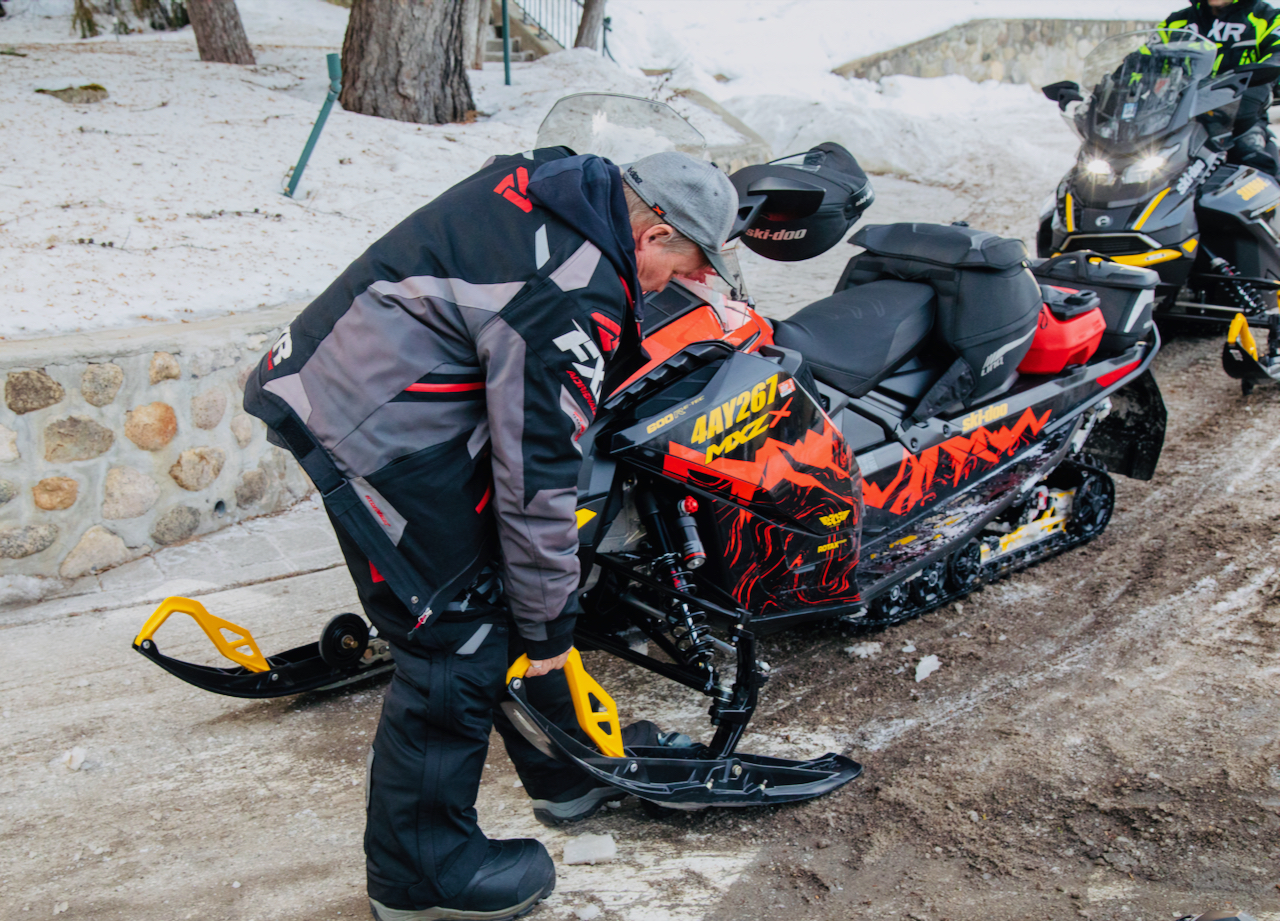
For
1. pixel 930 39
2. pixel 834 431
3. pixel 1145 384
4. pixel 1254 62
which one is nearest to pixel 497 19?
pixel 930 39

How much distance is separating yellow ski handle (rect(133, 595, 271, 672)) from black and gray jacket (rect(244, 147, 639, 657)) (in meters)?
0.98

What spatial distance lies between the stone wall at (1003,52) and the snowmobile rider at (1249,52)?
11.6 metres

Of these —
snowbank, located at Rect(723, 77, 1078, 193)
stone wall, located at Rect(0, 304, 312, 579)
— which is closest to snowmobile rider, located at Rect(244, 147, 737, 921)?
stone wall, located at Rect(0, 304, 312, 579)

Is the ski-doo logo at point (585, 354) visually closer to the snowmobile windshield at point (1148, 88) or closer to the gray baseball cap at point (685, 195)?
the gray baseball cap at point (685, 195)

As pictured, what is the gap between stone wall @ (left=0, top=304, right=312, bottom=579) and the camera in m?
3.52

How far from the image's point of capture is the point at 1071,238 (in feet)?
18.1

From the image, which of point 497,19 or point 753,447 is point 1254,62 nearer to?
point 753,447

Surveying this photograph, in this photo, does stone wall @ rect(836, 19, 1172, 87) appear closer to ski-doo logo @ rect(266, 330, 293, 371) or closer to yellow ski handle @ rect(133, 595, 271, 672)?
yellow ski handle @ rect(133, 595, 271, 672)

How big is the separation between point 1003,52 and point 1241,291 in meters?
14.5

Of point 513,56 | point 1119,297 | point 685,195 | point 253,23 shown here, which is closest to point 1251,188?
point 1119,297

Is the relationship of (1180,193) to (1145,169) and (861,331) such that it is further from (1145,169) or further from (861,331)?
(861,331)

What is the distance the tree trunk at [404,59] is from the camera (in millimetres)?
6855

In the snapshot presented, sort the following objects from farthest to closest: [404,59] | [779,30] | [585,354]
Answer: [779,30]
[404,59]
[585,354]

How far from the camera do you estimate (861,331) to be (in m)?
3.22
